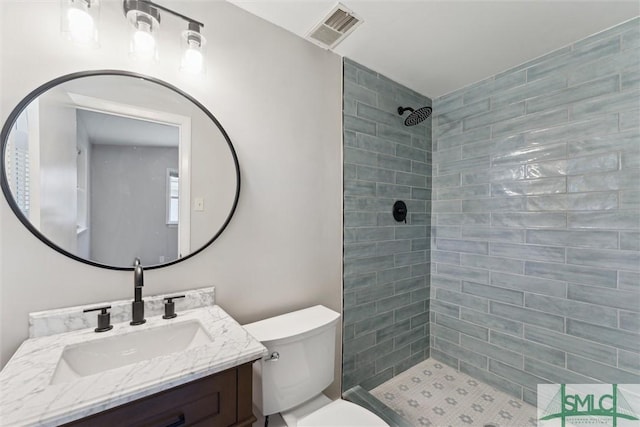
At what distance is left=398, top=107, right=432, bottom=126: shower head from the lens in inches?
74.3

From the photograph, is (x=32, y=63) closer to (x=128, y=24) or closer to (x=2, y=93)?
(x=2, y=93)

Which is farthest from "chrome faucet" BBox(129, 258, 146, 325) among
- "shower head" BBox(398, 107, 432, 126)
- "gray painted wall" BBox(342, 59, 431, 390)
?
"shower head" BBox(398, 107, 432, 126)

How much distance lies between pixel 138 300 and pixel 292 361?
69 cm

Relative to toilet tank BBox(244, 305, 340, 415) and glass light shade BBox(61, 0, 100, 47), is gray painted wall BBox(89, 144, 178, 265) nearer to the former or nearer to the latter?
glass light shade BBox(61, 0, 100, 47)

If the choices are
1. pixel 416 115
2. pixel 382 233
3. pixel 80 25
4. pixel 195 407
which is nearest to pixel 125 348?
pixel 195 407

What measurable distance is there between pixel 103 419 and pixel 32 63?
1.18 m

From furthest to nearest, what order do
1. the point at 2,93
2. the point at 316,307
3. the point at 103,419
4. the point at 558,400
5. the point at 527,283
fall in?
the point at 527,283 < the point at 558,400 < the point at 316,307 < the point at 2,93 < the point at 103,419

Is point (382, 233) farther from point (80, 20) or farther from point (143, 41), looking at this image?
point (80, 20)

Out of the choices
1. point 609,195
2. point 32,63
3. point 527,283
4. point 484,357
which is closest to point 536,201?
point 609,195

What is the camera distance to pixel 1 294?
91 cm

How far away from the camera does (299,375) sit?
1.23m

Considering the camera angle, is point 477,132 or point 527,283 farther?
point 477,132

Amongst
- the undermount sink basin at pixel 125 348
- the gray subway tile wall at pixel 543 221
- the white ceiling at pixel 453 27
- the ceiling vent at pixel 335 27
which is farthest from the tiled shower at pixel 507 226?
the undermount sink basin at pixel 125 348

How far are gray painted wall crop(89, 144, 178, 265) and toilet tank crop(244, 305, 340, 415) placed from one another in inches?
22.7
